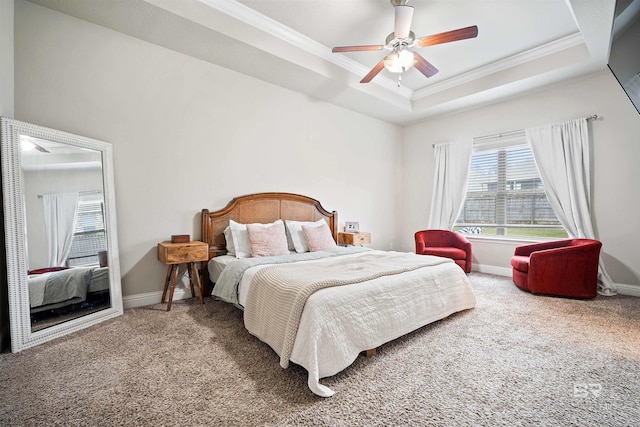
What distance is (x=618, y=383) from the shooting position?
5.61 ft

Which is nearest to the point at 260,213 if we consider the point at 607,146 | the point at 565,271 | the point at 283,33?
the point at 283,33

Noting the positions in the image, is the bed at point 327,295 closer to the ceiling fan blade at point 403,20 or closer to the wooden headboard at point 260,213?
the wooden headboard at point 260,213

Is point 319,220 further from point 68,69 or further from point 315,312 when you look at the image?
point 68,69

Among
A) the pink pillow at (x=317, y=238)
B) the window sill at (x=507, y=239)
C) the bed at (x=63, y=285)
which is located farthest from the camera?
the window sill at (x=507, y=239)

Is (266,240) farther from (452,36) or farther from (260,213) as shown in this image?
(452,36)

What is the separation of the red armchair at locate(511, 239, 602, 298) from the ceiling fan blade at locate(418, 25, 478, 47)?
2671 mm

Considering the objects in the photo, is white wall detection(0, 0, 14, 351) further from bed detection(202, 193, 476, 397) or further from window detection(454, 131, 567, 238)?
window detection(454, 131, 567, 238)

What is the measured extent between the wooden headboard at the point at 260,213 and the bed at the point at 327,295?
2 centimetres

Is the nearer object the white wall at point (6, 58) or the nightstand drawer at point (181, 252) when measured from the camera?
the white wall at point (6, 58)

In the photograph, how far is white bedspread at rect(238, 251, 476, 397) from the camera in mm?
1728

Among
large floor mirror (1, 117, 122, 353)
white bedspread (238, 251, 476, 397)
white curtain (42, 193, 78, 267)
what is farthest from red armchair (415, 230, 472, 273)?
white curtain (42, 193, 78, 267)

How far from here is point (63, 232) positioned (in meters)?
2.41

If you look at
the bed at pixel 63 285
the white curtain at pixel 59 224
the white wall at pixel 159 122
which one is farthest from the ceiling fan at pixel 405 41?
the bed at pixel 63 285

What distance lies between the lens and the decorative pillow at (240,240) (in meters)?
3.30
